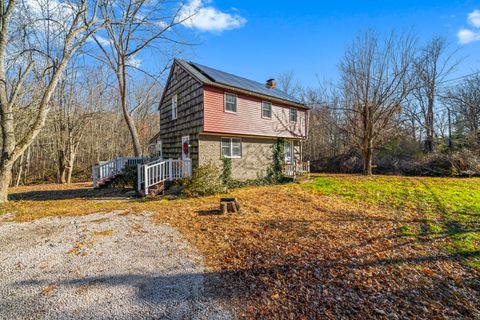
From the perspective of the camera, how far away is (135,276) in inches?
129

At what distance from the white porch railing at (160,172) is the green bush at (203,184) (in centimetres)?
134

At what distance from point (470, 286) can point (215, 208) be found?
19.4 ft

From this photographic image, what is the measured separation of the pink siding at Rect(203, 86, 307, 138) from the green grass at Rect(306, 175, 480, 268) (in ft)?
16.1

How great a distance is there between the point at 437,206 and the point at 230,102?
9876 millimetres

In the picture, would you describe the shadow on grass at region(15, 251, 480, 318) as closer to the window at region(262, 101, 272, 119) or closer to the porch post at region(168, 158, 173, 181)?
the porch post at region(168, 158, 173, 181)

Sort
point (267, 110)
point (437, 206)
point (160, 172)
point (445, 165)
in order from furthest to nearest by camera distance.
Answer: point (445, 165), point (267, 110), point (160, 172), point (437, 206)

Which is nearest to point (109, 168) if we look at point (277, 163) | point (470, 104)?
point (277, 163)

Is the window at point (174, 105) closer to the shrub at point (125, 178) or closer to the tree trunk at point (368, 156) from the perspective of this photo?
the shrub at point (125, 178)

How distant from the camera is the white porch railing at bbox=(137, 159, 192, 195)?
9.25 m

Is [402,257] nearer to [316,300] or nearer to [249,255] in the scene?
[316,300]

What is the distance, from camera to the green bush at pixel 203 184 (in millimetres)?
9156

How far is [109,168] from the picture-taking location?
40.9ft

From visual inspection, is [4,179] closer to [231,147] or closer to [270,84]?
[231,147]

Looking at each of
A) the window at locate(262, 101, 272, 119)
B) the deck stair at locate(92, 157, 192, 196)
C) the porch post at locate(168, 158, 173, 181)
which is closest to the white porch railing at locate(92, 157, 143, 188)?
the deck stair at locate(92, 157, 192, 196)
